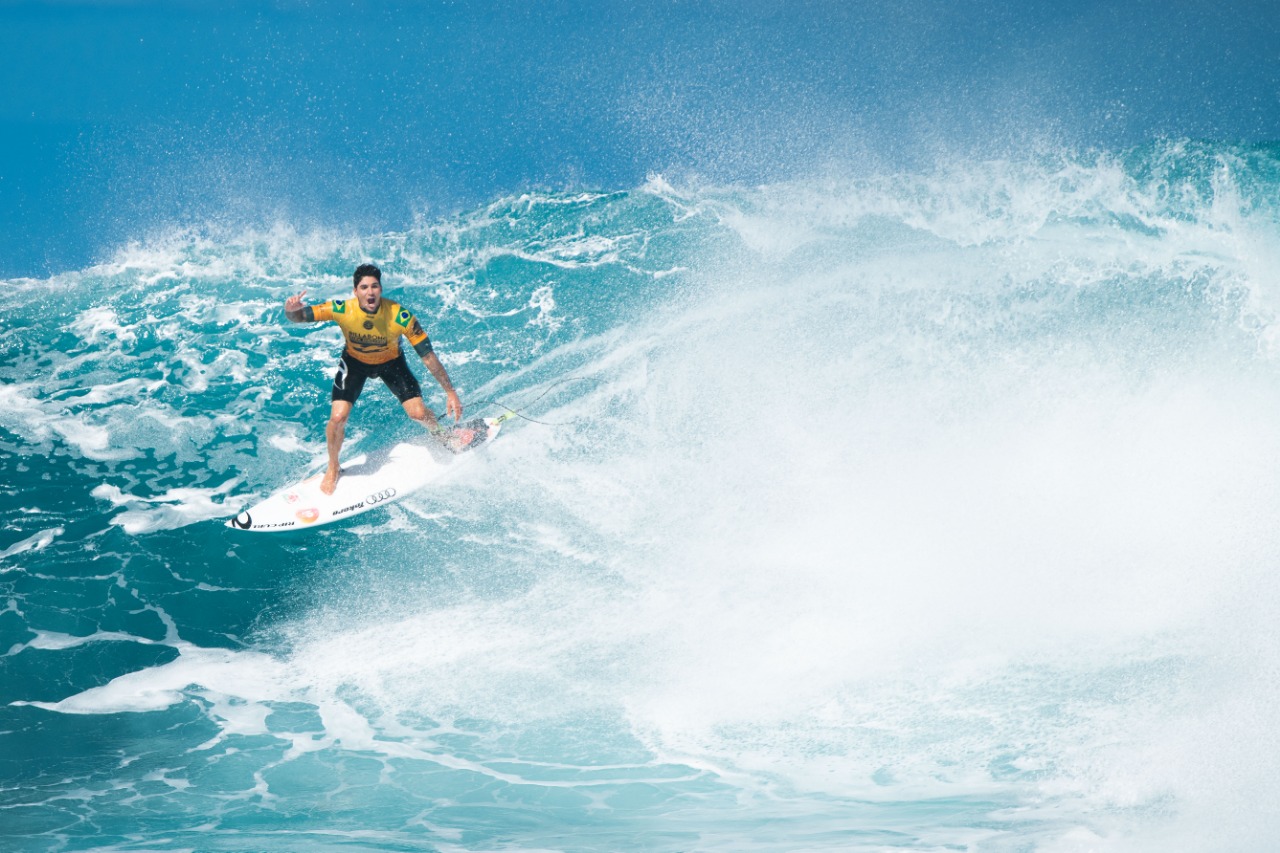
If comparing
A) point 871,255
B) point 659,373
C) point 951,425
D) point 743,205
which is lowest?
point 951,425

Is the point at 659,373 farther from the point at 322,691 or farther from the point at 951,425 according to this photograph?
the point at 322,691

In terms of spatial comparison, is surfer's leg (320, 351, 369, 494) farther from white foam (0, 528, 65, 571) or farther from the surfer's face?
white foam (0, 528, 65, 571)

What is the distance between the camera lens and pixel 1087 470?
37.7 feet

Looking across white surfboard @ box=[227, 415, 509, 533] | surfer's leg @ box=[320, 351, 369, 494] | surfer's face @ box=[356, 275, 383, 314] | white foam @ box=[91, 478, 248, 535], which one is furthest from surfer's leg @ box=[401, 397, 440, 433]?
white foam @ box=[91, 478, 248, 535]

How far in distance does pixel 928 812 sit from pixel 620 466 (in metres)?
5.83

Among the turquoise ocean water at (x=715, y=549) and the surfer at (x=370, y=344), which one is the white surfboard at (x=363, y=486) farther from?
the turquoise ocean water at (x=715, y=549)

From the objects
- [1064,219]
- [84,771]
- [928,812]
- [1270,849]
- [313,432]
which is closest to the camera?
[1270,849]

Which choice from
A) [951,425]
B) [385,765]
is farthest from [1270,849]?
[385,765]

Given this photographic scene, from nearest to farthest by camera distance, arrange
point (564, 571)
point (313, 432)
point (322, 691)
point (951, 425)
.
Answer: point (322, 691), point (564, 571), point (951, 425), point (313, 432)

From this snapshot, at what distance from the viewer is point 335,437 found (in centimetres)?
955

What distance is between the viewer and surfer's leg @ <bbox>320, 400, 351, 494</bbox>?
30.8 feet

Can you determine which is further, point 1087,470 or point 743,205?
point 743,205

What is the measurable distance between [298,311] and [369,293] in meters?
0.68

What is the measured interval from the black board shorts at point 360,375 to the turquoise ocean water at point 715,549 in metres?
2.84
